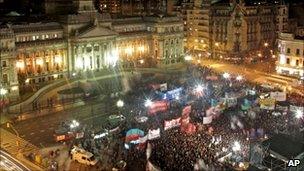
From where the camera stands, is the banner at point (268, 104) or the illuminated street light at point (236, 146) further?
the banner at point (268, 104)

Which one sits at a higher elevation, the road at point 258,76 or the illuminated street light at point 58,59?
the illuminated street light at point 58,59

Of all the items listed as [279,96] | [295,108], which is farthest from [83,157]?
[279,96]

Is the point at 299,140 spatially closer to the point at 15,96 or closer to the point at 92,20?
the point at 15,96

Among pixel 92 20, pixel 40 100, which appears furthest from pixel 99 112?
pixel 92 20

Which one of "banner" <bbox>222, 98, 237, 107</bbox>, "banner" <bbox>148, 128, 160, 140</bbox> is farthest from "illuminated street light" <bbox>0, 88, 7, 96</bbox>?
"banner" <bbox>222, 98, 237, 107</bbox>

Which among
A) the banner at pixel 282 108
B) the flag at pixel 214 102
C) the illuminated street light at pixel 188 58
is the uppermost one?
the illuminated street light at pixel 188 58

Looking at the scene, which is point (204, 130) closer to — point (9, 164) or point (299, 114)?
point (299, 114)

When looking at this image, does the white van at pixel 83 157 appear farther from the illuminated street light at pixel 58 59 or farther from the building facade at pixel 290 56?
the building facade at pixel 290 56

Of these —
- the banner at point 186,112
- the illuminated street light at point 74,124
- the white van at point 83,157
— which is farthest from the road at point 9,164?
the banner at point 186,112

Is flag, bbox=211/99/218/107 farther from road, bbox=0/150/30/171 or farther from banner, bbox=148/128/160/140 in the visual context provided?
road, bbox=0/150/30/171
